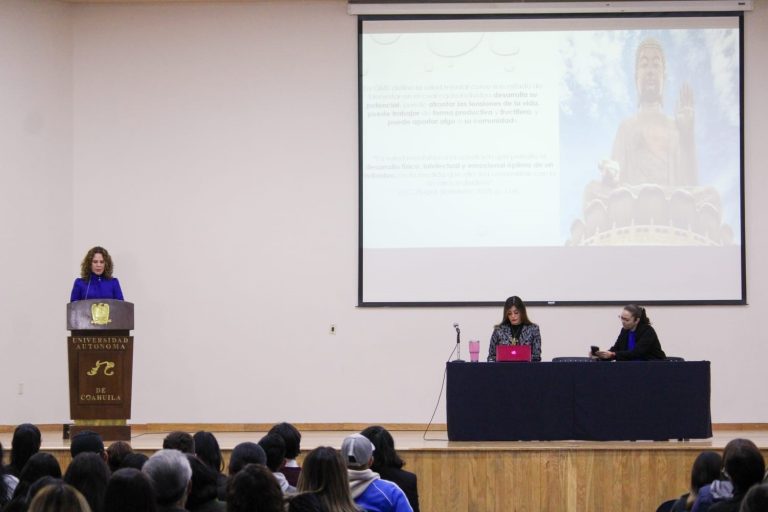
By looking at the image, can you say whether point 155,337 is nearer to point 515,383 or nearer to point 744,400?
point 515,383

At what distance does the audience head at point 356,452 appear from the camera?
4391 mm

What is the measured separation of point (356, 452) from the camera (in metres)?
4.39

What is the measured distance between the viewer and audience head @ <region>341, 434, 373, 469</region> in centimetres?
439

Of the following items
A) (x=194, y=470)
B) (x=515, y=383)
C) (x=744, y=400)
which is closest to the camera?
(x=194, y=470)

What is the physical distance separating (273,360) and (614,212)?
334cm

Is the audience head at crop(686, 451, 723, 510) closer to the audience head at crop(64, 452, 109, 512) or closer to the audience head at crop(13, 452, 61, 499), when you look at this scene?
the audience head at crop(64, 452, 109, 512)

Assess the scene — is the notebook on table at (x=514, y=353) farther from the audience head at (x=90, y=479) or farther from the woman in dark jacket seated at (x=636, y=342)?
the audience head at (x=90, y=479)

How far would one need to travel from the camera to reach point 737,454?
409cm

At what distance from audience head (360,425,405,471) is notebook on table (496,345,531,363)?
292 centimetres

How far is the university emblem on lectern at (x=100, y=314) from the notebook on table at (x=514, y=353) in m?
2.79

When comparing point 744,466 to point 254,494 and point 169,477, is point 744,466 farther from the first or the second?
point 169,477

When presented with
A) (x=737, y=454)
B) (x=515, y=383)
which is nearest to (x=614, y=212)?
(x=515, y=383)

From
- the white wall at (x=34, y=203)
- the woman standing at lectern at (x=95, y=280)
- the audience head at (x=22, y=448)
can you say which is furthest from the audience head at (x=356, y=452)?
the white wall at (x=34, y=203)

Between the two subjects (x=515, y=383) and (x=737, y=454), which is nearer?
(x=737, y=454)
